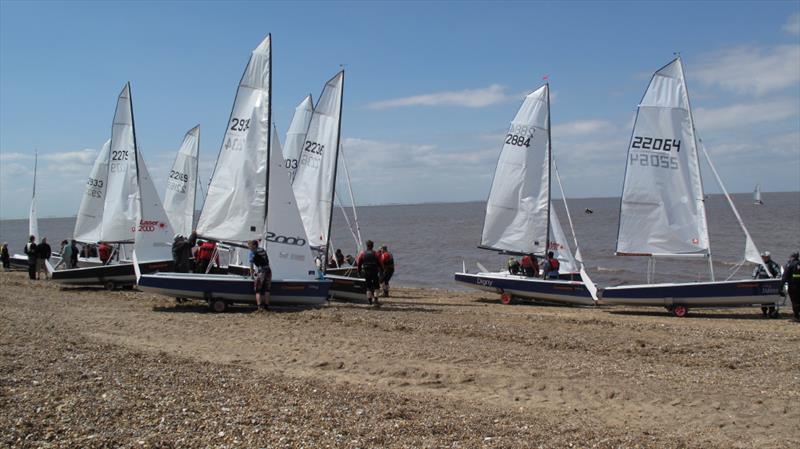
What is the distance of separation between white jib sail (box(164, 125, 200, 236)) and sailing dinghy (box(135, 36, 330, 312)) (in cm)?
1085

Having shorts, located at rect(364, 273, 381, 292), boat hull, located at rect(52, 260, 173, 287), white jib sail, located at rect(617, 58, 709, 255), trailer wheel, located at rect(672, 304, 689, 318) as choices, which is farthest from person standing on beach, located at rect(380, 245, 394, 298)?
trailer wheel, located at rect(672, 304, 689, 318)

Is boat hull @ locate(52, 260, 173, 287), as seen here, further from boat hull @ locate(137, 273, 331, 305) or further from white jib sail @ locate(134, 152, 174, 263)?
boat hull @ locate(137, 273, 331, 305)

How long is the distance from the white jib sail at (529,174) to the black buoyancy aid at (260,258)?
8.04m

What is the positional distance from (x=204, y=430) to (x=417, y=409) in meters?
2.11

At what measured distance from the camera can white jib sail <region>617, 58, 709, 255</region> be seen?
15383 mm

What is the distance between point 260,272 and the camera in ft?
43.0

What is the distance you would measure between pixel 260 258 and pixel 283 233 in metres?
1.05

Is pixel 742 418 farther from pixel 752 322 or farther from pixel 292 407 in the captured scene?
pixel 752 322

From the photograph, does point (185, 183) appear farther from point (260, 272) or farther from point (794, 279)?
point (794, 279)

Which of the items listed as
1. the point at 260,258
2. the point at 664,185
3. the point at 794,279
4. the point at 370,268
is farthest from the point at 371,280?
the point at 794,279

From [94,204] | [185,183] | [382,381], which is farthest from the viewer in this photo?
[185,183]

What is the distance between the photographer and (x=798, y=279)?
13.7 meters

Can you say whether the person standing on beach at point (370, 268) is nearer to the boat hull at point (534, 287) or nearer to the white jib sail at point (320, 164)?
the white jib sail at point (320, 164)

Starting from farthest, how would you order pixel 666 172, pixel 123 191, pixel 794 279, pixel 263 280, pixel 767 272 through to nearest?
pixel 123 191, pixel 666 172, pixel 767 272, pixel 794 279, pixel 263 280
